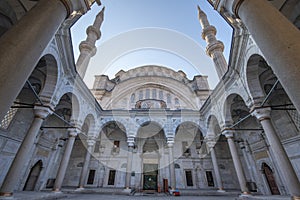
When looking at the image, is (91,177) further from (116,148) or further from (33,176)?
(33,176)

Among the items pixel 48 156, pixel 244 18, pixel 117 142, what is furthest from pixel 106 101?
pixel 244 18

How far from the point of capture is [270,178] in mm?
9570

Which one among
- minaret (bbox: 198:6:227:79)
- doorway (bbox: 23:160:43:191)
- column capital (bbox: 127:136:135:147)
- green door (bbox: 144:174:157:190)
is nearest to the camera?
doorway (bbox: 23:160:43:191)

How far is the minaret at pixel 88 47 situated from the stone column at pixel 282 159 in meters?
12.6

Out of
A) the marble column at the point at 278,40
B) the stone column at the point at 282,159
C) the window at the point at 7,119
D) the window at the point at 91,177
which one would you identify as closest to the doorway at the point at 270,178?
the stone column at the point at 282,159

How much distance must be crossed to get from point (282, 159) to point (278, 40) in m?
5.27

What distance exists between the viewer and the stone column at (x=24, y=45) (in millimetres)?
2004

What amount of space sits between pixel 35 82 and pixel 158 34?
11.0m

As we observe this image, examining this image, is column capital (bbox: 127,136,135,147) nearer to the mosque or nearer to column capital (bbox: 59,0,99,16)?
the mosque

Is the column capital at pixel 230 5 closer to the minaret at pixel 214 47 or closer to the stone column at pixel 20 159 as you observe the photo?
the stone column at pixel 20 159

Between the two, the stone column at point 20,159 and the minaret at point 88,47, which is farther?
the minaret at point 88,47

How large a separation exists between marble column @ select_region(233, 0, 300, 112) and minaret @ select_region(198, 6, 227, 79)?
32.5 ft

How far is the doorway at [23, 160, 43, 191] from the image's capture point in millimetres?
9797

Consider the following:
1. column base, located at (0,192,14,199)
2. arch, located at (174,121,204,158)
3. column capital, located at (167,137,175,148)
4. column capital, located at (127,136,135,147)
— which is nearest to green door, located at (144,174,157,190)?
arch, located at (174,121,204,158)
